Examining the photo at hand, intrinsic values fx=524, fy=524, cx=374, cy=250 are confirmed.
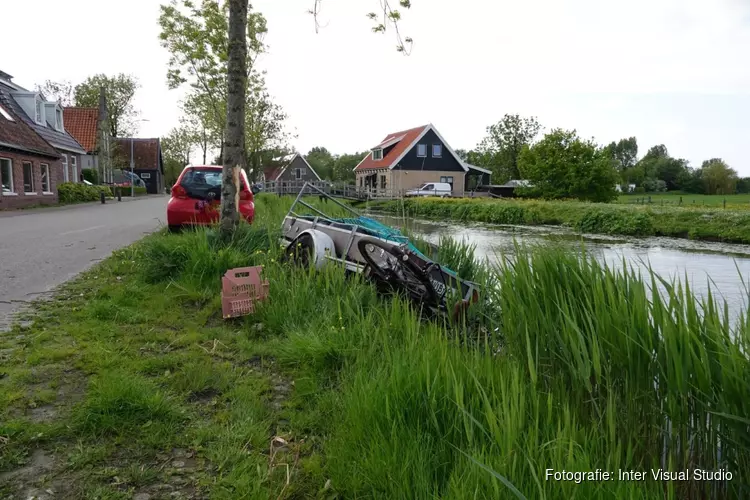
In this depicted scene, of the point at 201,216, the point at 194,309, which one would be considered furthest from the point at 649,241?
the point at 194,309

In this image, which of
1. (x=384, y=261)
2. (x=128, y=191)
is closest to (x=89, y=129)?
(x=128, y=191)

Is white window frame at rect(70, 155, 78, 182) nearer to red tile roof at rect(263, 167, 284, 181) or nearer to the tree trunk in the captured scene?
the tree trunk

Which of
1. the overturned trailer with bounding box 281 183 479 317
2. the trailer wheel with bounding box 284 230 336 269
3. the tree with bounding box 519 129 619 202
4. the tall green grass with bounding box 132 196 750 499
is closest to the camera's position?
the tall green grass with bounding box 132 196 750 499

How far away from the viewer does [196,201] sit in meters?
9.47

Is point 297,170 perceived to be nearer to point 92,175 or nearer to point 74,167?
point 92,175

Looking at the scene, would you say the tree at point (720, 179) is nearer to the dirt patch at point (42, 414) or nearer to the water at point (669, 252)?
the water at point (669, 252)

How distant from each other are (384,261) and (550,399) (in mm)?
3190

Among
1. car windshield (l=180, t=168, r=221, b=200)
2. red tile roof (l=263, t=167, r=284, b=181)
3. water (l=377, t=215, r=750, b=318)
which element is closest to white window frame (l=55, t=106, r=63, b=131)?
water (l=377, t=215, r=750, b=318)

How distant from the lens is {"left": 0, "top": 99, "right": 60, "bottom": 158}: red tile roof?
24.7m

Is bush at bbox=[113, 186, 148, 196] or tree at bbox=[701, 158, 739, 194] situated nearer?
bush at bbox=[113, 186, 148, 196]

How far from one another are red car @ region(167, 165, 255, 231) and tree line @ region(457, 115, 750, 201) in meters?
36.5

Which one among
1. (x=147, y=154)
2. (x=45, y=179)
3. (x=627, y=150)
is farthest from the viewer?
(x=627, y=150)

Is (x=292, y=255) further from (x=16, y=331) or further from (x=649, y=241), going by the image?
(x=649, y=241)

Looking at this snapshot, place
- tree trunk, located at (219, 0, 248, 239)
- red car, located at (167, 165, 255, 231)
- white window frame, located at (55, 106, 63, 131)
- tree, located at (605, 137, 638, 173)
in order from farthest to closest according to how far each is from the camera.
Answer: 1. tree, located at (605, 137, 638, 173)
2. white window frame, located at (55, 106, 63, 131)
3. red car, located at (167, 165, 255, 231)
4. tree trunk, located at (219, 0, 248, 239)
